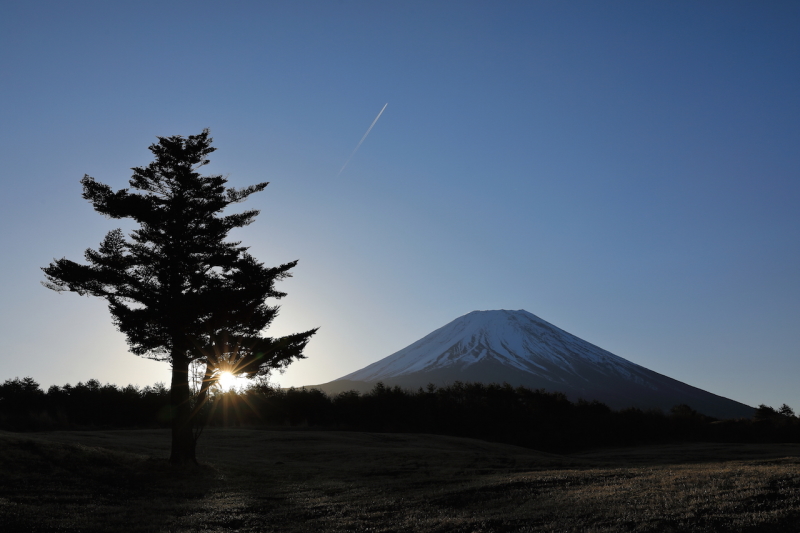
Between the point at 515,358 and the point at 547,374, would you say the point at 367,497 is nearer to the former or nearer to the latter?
the point at 547,374

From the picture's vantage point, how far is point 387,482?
22.8 metres

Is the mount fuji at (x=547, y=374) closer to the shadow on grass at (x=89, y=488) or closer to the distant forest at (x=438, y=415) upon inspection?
the distant forest at (x=438, y=415)

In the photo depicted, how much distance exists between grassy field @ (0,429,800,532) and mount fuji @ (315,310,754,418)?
11892 centimetres

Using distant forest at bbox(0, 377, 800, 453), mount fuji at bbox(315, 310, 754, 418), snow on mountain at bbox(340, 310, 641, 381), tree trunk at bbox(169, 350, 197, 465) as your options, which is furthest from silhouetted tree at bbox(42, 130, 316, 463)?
snow on mountain at bbox(340, 310, 641, 381)

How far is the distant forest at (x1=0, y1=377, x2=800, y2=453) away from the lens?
65.6m

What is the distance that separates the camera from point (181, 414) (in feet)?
84.9

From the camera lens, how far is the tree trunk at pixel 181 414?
25.6 m

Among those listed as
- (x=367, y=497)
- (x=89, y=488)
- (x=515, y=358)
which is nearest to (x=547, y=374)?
(x=515, y=358)

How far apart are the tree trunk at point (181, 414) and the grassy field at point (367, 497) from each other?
0.95m

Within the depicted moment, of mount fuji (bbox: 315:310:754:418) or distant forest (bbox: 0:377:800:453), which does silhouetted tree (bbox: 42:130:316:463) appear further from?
mount fuji (bbox: 315:310:754:418)

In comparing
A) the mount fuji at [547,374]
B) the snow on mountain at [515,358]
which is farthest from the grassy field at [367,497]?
the snow on mountain at [515,358]

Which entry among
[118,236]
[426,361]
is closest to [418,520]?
[118,236]

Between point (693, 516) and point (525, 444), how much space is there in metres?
58.9

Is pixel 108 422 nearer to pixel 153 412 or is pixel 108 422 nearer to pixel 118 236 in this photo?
pixel 153 412
